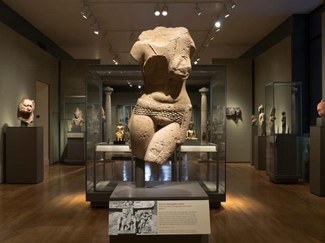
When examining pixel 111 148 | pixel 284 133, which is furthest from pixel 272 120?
pixel 111 148

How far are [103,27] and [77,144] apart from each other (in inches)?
134

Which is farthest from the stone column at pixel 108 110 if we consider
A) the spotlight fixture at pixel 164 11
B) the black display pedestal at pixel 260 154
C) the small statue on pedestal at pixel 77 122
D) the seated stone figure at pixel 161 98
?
the black display pedestal at pixel 260 154

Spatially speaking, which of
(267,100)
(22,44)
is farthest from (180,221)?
(22,44)

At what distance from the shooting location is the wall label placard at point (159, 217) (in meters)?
2.91

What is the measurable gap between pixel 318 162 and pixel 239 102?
226 inches

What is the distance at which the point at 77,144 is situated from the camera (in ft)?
37.7

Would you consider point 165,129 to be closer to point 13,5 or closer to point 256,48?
point 13,5

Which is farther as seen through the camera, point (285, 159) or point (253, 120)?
point (253, 120)

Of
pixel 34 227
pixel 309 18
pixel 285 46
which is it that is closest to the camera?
pixel 34 227

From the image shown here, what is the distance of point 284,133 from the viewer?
27.1 feet

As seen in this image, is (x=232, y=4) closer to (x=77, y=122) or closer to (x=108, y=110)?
(x=108, y=110)

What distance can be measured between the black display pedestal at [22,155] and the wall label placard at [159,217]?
5.33 m

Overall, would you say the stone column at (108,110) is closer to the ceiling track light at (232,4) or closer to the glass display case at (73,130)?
the ceiling track light at (232,4)

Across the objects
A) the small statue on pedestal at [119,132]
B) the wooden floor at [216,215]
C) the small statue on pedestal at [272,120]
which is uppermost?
the small statue on pedestal at [272,120]
